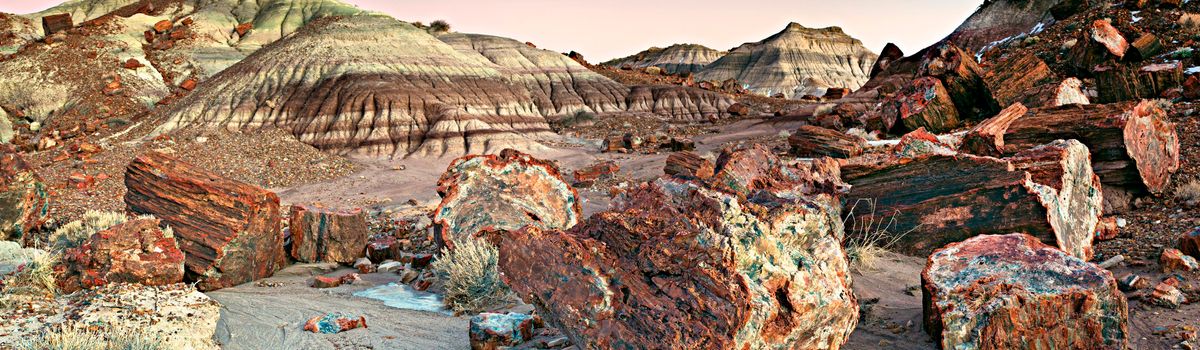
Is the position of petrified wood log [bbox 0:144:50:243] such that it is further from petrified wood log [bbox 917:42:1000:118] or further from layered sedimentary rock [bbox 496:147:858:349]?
petrified wood log [bbox 917:42:1000:118]

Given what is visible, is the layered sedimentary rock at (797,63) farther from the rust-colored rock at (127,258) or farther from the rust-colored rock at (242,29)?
the rust-colored rock at (127,258)

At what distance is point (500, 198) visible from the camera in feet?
28.6

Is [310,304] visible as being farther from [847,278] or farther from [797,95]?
[797,95]

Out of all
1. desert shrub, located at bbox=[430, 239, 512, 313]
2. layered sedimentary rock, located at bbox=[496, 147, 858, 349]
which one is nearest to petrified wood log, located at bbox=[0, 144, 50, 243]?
desert shrub, located at bbox=[430, 239, 512, 313]

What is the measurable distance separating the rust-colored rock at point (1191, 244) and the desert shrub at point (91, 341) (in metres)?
7.79

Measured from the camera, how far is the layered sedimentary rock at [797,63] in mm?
72812

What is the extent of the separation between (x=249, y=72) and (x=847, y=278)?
2971 centimetres

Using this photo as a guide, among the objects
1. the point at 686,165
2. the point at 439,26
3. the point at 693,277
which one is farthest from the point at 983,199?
the point at 439,26

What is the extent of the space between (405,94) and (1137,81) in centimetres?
2144

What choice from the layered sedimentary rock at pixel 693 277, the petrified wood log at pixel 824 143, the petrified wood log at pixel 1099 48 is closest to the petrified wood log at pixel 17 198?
the layered sedimentary rock at pixel 693 277

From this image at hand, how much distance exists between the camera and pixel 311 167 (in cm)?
2245

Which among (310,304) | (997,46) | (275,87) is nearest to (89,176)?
(275,87)

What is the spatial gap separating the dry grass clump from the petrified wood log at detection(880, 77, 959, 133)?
20.8ft

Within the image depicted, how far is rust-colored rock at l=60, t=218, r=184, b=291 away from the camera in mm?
7211
